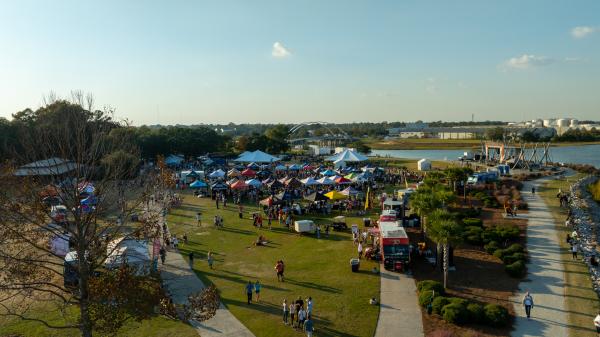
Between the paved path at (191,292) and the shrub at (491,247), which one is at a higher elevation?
the shrub at (491,247)

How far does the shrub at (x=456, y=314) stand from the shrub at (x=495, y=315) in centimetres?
68

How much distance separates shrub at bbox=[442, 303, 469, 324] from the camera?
15289 mm

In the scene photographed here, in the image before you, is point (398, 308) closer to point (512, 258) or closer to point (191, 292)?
point (512, 258)

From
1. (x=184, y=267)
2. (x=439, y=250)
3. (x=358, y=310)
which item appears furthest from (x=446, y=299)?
(x=184, y=267)

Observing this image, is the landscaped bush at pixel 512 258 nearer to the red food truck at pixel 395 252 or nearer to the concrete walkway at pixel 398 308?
the red food truck at pixel 395 252

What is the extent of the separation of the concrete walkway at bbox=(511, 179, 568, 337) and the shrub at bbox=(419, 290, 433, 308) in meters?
2.96

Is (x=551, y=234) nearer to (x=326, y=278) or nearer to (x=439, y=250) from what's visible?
(x=439, y=250)

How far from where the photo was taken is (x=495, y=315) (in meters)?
15.1

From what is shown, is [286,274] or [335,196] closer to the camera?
[286,274]

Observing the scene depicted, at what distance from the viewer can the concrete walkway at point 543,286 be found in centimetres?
1489

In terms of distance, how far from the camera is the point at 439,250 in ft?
69.0

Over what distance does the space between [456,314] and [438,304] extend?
887 millimetres

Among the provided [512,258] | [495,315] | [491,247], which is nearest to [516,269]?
[512,258]

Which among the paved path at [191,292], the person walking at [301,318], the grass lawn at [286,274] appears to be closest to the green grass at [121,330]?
the paved path at [191,292]
